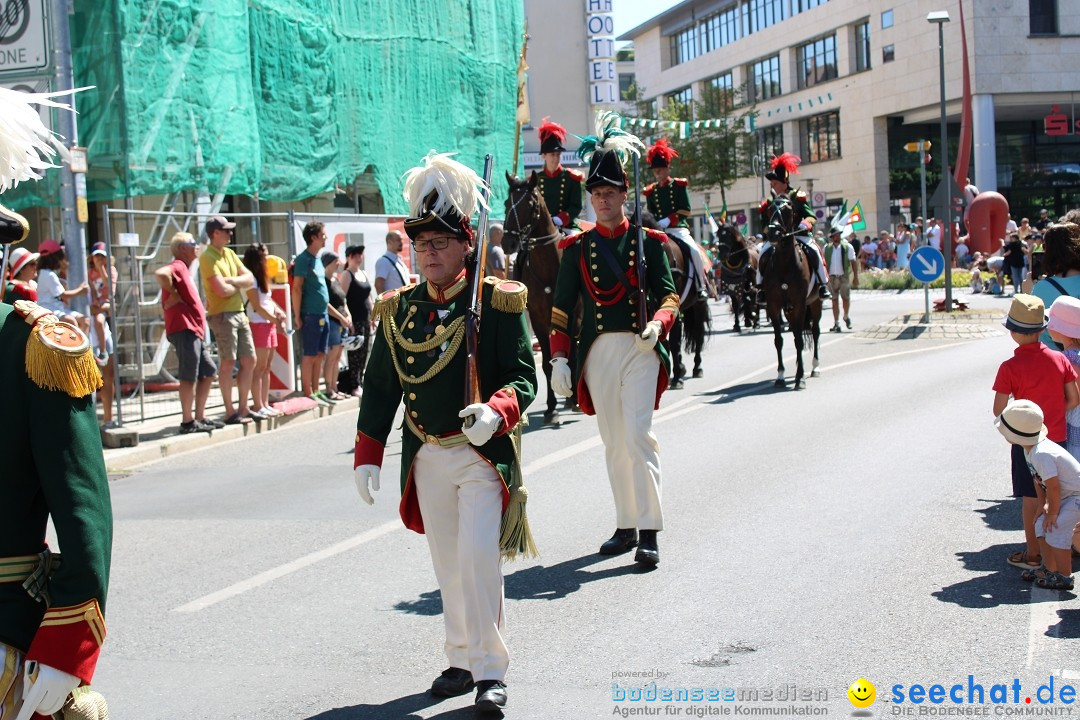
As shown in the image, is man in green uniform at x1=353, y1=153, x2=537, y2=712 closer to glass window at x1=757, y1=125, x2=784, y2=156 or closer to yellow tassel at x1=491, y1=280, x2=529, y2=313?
yellow tassel at x1=491, y1=280, x2=529, y2=313

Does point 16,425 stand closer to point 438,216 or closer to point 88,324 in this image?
point 438,216

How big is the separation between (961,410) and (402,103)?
1393cm

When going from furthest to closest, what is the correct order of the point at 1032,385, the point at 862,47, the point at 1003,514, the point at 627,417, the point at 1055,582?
the point at 862,47 < the point at 1003,514 < the point at 627,417 < the point at 1032,385 < the point at 1055,582

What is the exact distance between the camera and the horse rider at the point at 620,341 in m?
7.18

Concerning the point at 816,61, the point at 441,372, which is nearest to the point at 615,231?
the point at 441,372

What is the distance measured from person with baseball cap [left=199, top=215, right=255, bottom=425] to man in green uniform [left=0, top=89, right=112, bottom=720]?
1025cm

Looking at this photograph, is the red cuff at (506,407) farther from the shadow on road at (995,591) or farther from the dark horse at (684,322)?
the dark horse at (684,322)

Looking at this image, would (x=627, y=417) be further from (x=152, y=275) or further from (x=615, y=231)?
(x=152, y=275)

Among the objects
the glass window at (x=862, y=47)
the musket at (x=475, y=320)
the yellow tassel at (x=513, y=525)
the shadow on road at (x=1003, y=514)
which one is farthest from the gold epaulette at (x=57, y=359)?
the glass window at (x=862, y=47)

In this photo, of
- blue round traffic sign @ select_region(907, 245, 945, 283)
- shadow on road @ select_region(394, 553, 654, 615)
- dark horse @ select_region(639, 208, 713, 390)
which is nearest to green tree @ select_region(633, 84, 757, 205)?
blue round traffic sign @ select_region(907, 245, 945, 283)

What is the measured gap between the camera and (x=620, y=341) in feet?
24.2

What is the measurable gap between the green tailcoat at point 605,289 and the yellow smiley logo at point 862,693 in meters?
2.70

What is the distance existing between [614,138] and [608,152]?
0.36 meters

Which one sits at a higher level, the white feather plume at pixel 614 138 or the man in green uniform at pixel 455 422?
the white feather plume at pixel 614 138
